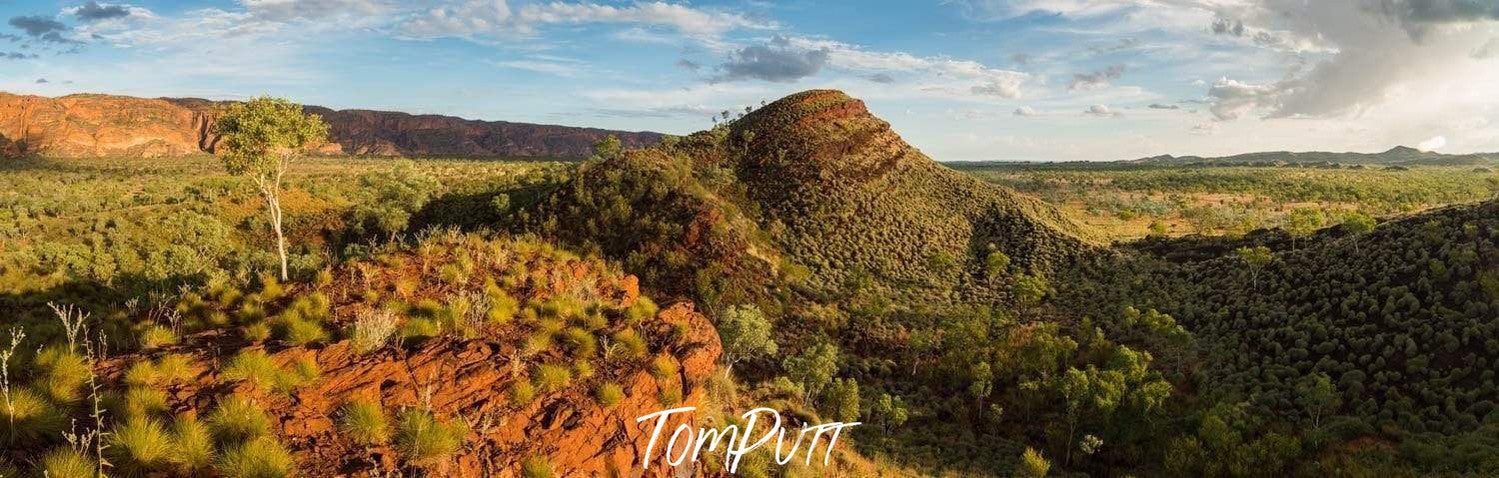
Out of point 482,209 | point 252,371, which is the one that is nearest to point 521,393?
point 252,371

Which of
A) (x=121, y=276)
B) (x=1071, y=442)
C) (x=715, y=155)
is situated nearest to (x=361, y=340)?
(x=1071, y=442)

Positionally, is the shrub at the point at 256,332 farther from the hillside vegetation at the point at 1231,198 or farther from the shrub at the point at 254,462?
the hillside vegetation at the point at 1231,198

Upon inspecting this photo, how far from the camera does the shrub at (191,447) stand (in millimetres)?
6344

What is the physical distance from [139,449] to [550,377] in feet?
12.8

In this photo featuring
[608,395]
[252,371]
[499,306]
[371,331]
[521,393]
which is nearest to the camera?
[252,371]

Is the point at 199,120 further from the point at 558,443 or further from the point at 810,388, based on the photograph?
the point at 558,443

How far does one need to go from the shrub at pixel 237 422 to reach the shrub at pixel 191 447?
122 mm

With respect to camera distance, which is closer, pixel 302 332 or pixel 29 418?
pixel 29 418

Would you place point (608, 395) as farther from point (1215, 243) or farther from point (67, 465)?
point (1215, 243)

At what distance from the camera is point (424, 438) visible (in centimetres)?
726

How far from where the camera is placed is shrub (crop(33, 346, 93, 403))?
6.96m

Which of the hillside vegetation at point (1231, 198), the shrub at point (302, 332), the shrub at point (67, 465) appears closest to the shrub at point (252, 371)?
the shrub at point (302, 332)

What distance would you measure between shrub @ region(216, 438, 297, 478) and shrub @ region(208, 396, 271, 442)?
223 mm

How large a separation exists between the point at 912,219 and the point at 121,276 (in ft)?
148
